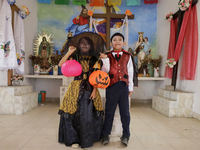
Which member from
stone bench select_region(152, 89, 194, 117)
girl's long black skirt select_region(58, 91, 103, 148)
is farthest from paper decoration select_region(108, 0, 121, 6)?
girl's long black skirt select_region(58, 91, 103, 148)

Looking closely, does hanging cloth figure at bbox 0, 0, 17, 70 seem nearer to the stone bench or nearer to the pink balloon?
the pink balloon

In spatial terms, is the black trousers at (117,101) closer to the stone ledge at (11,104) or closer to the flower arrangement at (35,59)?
the stone ledge at (11,104)

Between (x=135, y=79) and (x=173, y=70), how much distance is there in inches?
102

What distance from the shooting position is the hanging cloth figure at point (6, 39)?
147 inches

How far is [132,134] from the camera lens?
2.70 m

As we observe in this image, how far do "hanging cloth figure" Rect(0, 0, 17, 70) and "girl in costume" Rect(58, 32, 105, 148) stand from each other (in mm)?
2457

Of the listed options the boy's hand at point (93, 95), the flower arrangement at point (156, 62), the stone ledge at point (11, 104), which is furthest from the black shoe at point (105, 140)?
the flower arrangement at point (156, 62)

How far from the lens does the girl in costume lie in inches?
82.9

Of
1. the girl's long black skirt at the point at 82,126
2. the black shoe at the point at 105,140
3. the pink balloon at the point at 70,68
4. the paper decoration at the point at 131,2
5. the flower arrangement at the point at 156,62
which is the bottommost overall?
the black shoe at the point at 105,140

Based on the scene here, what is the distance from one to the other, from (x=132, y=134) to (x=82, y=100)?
120 centimetres

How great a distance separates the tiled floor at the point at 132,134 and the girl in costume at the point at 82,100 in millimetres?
193

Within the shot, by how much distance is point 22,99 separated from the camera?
3.91 metres

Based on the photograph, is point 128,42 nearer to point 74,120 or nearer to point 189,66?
point 189,66

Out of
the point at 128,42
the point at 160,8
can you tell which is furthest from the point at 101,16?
the point at 160,8
